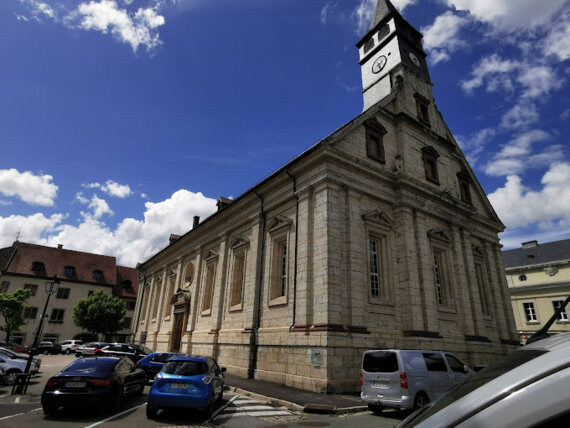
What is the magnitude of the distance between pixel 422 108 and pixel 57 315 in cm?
4925

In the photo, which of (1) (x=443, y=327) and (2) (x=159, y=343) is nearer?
(1) (x=443, y=327)

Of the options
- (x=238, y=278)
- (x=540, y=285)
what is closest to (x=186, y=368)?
(x=238, y=278)

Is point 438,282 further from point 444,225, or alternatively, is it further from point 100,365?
point 100,365

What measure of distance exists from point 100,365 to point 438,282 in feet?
56.3

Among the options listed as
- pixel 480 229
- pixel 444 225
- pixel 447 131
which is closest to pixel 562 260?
pixel 480 229

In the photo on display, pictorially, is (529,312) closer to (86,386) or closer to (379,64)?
(379,64)

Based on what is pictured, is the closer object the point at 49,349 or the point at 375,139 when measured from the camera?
the point at 375,139

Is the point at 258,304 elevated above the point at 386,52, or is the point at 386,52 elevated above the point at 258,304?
the point at 386,52

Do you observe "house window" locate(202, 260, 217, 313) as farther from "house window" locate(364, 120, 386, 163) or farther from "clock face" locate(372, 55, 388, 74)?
"clock face" locate(372, 55, 388, 74)

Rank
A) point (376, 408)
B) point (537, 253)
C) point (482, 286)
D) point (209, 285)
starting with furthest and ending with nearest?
1. point (537, 253)
2. point (209, 285)
3. point (482, 286)
4. point (376, 408)

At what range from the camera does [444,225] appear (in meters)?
21.0

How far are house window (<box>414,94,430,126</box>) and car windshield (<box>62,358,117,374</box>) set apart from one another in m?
22.3

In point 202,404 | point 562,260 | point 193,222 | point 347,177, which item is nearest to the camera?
point 202,404

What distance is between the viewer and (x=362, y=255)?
16375 mm
